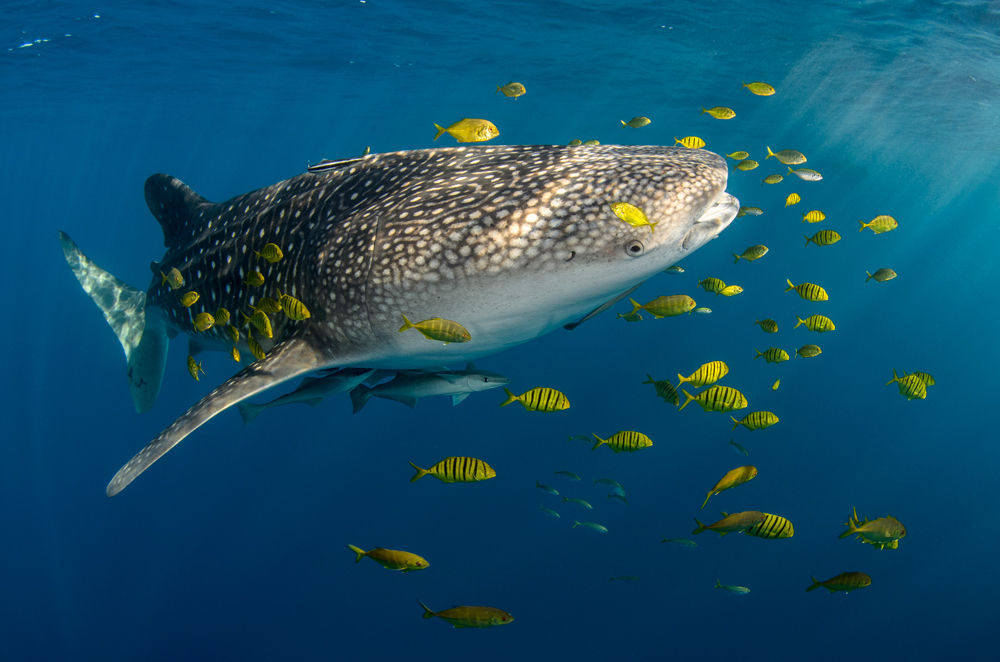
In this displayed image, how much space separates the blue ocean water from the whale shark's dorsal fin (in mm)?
15250

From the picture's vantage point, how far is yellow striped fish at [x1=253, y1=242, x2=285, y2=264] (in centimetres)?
396

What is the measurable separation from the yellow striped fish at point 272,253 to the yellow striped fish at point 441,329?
54.1 inches

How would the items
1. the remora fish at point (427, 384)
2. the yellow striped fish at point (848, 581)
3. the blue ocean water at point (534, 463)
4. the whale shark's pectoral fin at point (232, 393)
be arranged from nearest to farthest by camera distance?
the whale shark's pectoral fin at point (232, 393) < the remora fish at point (427, 384) < the yellow striped fish at point (848, 581) < the blue ocean water at point (534, 463)

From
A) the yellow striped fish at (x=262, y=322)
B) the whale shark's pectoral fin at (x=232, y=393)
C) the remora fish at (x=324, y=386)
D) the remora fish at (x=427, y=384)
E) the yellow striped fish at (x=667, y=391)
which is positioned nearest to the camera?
the whale shark's pectoral fin at (x=232, y=393)

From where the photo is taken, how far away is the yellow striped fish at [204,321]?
4.75m

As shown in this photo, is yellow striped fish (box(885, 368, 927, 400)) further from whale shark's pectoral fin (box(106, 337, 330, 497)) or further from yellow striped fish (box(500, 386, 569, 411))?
whale shark's pectoral fin (box(106, 337, 330, 497))

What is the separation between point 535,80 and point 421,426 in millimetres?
20017

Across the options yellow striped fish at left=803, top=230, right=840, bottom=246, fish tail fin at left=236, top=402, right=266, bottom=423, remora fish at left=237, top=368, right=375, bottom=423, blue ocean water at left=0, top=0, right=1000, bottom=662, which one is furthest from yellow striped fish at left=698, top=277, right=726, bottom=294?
blue ocean water at left=0, top=0, right=1000, bottom=662

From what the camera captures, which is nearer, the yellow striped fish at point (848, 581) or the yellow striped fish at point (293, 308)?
the yellow striped fish at point (293, 308)

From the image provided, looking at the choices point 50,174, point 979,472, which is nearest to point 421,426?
point 979,472

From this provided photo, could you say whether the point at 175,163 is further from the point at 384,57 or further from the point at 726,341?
the point at 726,341

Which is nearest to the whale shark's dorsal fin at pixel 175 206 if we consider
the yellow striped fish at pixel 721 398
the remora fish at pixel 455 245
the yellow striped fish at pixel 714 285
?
the remora fish at pixel 455 245

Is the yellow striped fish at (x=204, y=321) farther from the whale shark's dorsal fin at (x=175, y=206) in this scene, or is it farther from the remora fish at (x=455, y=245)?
the whale shark's dorsal fin at (x=175, y=206)

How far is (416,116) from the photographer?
44062mm
